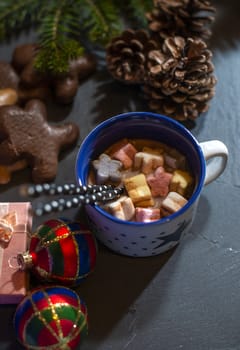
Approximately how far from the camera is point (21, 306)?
2.05ft

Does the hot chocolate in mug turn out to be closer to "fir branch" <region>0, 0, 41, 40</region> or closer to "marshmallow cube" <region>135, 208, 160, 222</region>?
"marshmallow cube" <region>135, 208, 160, 222</region>

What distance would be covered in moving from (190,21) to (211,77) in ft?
0.31

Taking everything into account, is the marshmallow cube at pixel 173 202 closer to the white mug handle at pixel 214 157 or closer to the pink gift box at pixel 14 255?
the white mug handle at pixel 214 157

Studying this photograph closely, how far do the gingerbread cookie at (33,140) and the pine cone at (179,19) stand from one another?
0.20m

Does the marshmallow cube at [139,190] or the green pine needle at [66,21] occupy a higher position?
the green pine needle at [66,21]

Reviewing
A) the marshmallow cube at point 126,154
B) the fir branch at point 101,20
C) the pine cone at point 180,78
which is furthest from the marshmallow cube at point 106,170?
the fir branch at point 101,20

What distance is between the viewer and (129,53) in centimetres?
80

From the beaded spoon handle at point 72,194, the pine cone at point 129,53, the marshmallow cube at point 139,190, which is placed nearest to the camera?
the beaded spoon handle at point 72,194

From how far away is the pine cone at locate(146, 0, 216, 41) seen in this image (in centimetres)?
80

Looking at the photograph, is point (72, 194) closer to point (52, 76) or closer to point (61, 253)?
point (61, 253)

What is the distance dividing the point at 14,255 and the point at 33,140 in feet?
0.52

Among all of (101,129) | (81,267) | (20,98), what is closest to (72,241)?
(81,267)

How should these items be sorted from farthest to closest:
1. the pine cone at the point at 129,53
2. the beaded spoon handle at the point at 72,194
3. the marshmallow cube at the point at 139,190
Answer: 1. the pine cone at the point at 129,53
2. the marshmallow cube at the point at 139,190
3. the beaded spoon handle at the point at 72,194

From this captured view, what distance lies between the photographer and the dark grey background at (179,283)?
25.9 inches
